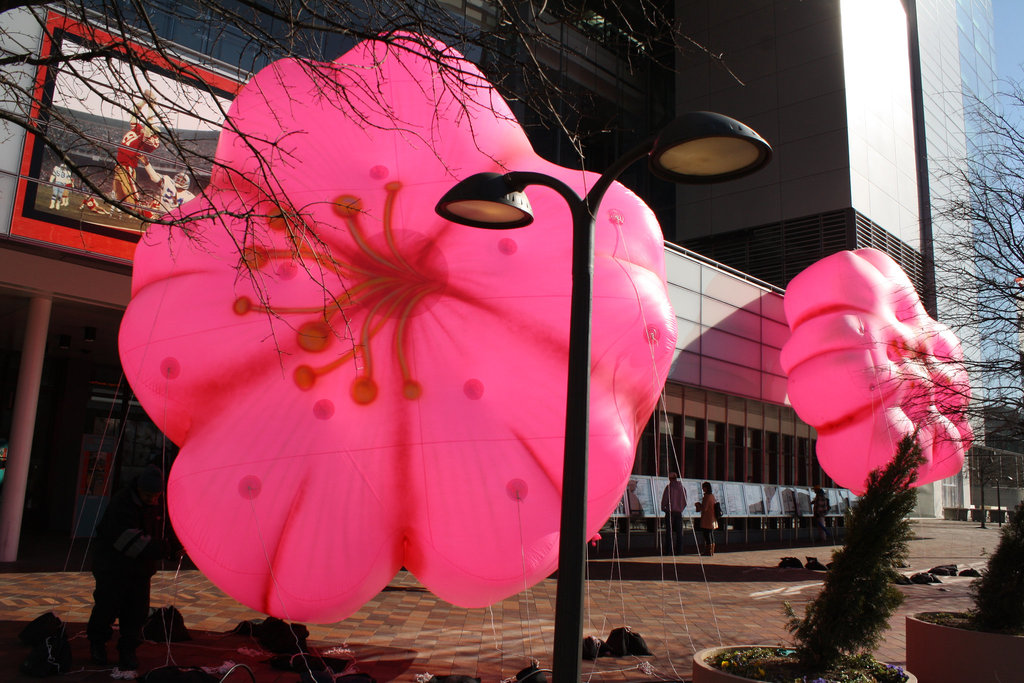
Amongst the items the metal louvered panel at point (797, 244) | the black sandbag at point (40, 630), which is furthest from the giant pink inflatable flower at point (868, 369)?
the black sandbag at point (40, 630)

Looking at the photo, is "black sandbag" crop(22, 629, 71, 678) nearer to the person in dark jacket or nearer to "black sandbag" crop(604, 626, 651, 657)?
the person in dark jacket

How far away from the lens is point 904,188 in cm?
2978

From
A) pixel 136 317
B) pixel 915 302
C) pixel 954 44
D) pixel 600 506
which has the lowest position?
pixel 600 506

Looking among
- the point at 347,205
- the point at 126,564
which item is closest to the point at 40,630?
the point at 126,564

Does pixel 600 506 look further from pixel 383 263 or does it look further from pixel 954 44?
pixel 954 44

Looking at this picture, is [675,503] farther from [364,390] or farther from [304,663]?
[364,390]

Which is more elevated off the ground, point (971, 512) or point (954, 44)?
point (954, 44)

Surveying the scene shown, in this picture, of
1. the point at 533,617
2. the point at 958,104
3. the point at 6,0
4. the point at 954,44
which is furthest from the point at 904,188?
the point at 6,0

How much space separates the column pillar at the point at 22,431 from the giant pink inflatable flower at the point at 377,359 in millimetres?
6811

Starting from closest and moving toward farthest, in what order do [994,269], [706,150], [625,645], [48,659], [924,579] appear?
[706,150] → [48,659] → [625,645] → [994,269] → [924,579]

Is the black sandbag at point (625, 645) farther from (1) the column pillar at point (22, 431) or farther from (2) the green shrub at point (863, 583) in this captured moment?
(1) the column pillar at point (22, 431)

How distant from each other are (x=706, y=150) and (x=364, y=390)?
133 inches

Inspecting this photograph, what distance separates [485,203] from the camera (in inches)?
194

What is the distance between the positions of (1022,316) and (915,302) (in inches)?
192
